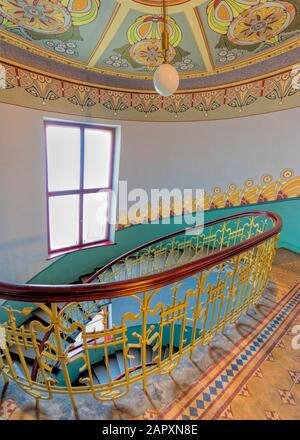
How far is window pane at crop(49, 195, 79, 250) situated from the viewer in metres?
4.40

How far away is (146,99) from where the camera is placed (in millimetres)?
4516

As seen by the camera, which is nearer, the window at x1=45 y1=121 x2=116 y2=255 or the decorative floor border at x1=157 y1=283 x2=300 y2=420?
the decorative floor border at x1=157 y1=283 x2=300 y2=420

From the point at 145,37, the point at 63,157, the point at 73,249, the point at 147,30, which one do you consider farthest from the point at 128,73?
the point at 73,249

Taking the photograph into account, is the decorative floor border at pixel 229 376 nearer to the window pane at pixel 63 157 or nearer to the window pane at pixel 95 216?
the window pane at pixel 95 216

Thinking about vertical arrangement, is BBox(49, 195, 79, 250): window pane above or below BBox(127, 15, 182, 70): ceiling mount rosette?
below

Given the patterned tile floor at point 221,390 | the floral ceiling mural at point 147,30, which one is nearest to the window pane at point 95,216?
the floral ceiling mural at point 147,30

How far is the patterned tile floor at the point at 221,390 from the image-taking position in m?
1.34

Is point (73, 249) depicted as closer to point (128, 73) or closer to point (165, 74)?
point (128, 73)

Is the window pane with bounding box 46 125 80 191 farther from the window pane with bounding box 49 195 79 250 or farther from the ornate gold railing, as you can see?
the ornate gold railing

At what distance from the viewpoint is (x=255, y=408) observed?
4.66 feet

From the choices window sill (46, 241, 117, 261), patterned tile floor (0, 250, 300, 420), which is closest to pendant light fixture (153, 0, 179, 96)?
patterned tile floor (0, 250, 300, 420)

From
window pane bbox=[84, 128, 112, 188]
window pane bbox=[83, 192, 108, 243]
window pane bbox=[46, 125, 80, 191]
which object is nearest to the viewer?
window pane bbox=[46, 125, 80, 191]

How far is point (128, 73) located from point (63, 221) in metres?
2.97
